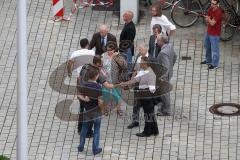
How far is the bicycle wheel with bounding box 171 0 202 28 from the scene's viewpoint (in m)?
22.3

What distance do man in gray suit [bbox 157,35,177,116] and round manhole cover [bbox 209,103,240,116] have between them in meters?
0.91

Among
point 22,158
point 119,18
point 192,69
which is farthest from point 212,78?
point 22,158

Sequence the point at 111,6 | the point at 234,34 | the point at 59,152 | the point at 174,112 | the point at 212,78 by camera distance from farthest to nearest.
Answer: the point at 111,6
the point at 234,34
the point at 212,78
the point at 174,112
the point at 59,152

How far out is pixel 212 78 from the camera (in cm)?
2025

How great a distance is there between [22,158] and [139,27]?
28.5ft

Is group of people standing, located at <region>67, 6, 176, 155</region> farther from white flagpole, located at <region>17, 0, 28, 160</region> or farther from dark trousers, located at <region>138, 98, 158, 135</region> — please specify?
white flagpole, located at <region>17, 0, 28, 160</region>

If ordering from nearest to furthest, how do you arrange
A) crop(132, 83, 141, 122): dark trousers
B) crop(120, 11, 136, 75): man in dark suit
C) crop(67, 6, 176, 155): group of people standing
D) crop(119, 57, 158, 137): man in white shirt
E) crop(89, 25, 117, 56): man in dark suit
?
1. crop(67, 6, 176, 155): group of people standing
2. crop(119, 57, 158, 137): man in white shirt
3. crop(132, 83, 141, 122): dark trousers
4. crop(89, 25, 117, 56): man in dark suit
5. crop(120, 11, 136, 75): man in dark suit

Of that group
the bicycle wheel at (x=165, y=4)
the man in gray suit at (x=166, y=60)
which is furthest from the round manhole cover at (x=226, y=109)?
the bicycle wheel at (x=165, y=4)

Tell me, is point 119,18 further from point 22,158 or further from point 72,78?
point 22,158

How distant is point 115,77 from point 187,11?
4571 millimetres

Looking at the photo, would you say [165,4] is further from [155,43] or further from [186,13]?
[155,43]

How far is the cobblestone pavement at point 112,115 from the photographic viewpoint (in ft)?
58.1

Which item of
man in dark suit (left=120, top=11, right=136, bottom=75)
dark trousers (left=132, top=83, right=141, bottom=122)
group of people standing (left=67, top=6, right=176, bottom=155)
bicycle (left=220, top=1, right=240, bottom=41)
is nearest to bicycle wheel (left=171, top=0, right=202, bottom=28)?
bicycle (left=220, top=1, right=240, bottom=41)

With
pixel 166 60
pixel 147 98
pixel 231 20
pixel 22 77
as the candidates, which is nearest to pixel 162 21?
pixel 166 60
